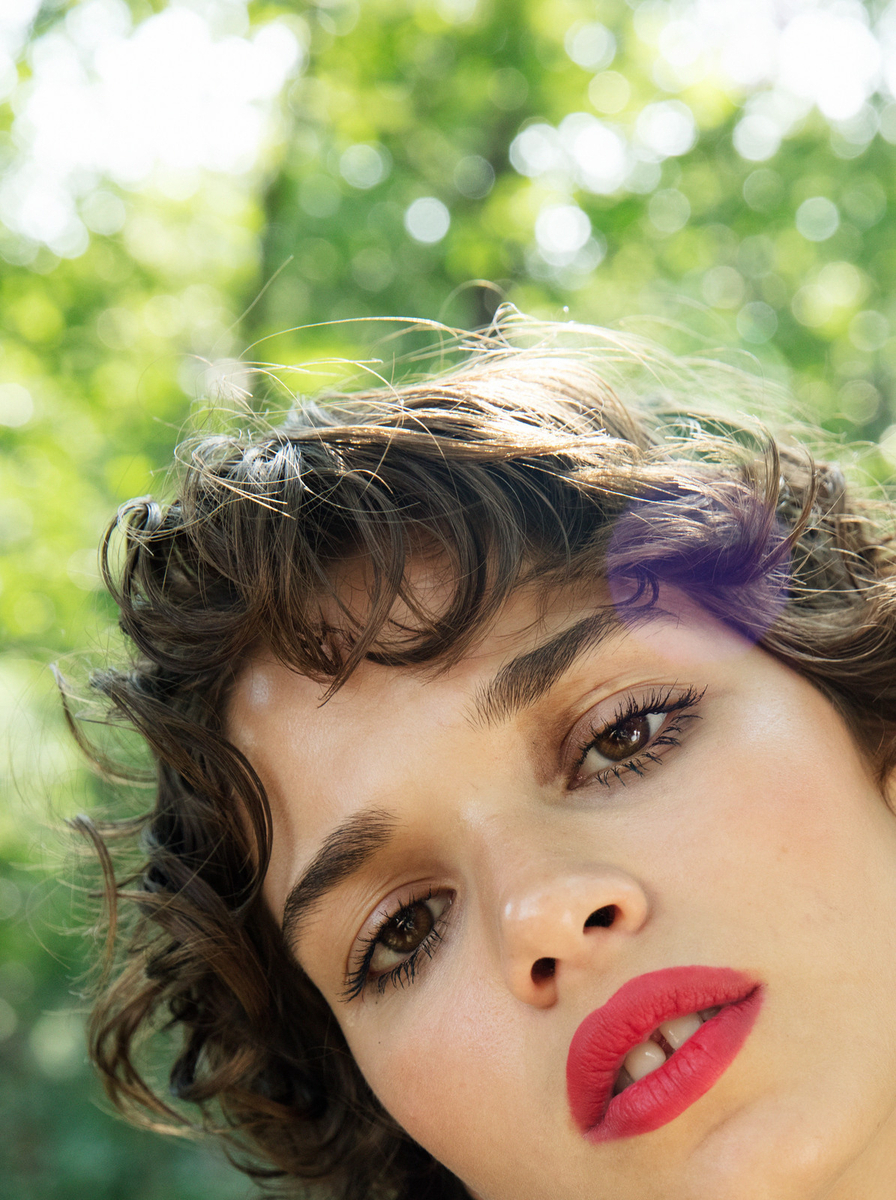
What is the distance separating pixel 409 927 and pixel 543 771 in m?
0.39

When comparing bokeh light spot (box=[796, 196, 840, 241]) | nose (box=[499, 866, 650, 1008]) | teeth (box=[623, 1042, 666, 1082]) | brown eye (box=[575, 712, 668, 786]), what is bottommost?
teeth (box=[623, 1042, 666, 1082])

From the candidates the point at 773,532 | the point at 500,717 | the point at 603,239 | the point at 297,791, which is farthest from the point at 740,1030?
the point at 603,239

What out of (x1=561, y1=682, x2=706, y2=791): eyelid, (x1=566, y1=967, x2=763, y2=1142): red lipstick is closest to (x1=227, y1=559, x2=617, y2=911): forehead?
(x1=561, y1=682, x2=706, y2=791): eyelid

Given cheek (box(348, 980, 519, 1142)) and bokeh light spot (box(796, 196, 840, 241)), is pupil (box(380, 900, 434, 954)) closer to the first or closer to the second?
cheek (box(348, 980, 519, 1142))

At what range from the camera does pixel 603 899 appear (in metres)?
1.13

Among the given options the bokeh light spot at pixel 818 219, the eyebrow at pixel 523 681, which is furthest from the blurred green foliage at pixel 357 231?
the eyebrow at pixel 523 681

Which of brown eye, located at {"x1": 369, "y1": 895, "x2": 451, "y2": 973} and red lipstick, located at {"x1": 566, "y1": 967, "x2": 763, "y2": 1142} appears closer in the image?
red lipstick, located at {"x1": 566, "y1": 967, "x2": 763, "y2": 1142}

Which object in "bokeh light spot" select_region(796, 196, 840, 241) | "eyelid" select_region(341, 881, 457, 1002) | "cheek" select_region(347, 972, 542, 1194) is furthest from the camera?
"bokeh light spot" select_region(796, 196, 840, 241)

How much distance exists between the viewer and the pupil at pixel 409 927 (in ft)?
4.83

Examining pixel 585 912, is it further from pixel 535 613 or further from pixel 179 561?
pixel 179 561

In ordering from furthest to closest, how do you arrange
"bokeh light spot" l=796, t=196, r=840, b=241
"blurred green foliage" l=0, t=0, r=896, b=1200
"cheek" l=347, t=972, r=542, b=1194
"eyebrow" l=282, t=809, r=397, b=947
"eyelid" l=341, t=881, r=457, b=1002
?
"bokeh light spot" l=796, t=196, r=840, b=241 < "blurred green foliage" l=0, t=0, r=896, b=1200 < "eyelid" l=341, t=881, r=457, b=1002 < "eyebrow" l=282, t=809, r=397, b=947 < "cheek" l=347, t=972, r=542, b=1194

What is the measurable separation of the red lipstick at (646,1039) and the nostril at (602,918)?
0.08 meters

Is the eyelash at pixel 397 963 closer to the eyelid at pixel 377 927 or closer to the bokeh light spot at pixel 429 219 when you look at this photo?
the eyelid at pixel 377 927

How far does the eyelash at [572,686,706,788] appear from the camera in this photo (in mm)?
1322
